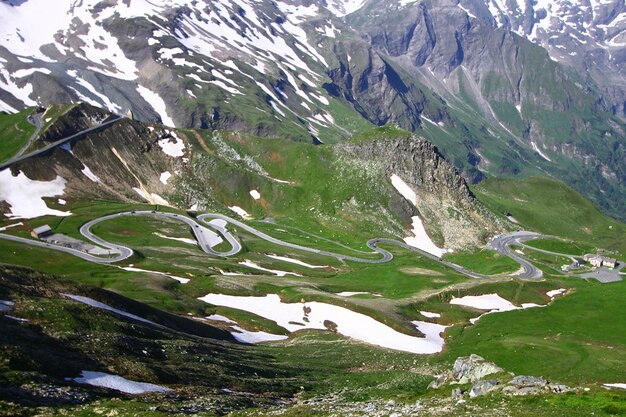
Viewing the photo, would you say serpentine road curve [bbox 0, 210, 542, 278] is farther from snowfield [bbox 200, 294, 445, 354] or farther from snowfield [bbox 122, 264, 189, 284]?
snowfield [bbox 200, 294, 445, 354]

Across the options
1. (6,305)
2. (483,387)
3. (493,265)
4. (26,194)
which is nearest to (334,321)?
(483,387)

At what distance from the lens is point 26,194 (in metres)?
173

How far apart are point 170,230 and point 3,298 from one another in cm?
12285

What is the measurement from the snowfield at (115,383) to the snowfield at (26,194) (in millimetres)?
137397

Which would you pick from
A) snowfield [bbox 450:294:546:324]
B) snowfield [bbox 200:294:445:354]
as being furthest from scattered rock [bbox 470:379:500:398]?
snowfield [bbox 450:294:546:324]

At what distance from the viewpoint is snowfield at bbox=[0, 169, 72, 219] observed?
166 m

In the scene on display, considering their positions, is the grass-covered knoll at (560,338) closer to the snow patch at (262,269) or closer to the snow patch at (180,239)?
the snow patch at (262,269)

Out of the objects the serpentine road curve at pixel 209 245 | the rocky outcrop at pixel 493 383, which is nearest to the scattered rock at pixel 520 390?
the rocky outcrop at pixel 493 383

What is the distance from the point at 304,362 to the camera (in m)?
69.9

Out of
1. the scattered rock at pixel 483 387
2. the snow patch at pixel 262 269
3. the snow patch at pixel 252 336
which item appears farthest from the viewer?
the snow patch at pixel 262 269

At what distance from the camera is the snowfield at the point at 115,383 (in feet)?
133

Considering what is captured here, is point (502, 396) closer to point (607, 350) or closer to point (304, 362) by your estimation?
point (304, 362)

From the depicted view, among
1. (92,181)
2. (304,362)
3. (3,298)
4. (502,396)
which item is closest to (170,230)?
(92,181)

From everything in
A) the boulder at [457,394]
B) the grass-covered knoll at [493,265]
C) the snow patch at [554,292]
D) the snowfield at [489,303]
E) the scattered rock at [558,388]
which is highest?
the scattered rock at [558,388]
